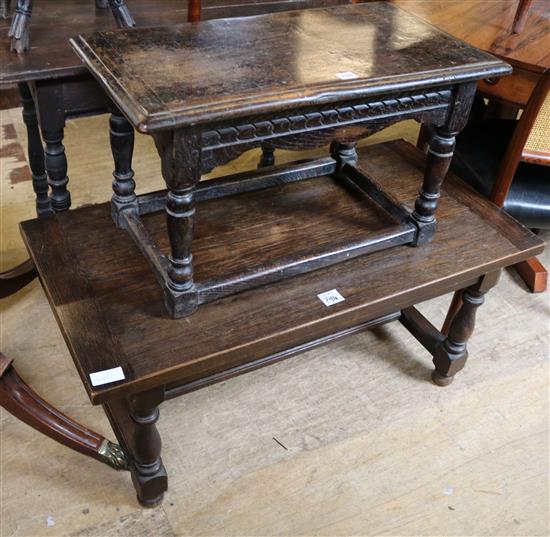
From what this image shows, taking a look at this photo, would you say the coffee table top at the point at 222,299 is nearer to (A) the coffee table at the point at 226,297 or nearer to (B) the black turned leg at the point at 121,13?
(A) the coffee table at the point at 226,297

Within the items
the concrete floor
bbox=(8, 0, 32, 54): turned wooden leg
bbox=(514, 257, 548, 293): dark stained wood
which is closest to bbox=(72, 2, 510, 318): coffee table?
bbox=(8, 0, 32, 54): turned wooden leg

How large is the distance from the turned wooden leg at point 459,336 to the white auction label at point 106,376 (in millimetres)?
809

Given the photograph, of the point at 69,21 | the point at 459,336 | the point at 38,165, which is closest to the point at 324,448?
the point at 459,336

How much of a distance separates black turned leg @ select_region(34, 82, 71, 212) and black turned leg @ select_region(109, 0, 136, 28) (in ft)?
0.80

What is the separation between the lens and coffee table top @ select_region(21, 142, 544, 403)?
1.12 meters

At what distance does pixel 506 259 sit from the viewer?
1.39m

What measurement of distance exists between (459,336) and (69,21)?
1170 mm

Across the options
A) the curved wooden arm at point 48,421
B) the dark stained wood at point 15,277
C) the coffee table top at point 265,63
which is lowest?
the dark stained wood at point 15,277

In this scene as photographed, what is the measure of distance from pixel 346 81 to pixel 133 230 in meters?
0.51

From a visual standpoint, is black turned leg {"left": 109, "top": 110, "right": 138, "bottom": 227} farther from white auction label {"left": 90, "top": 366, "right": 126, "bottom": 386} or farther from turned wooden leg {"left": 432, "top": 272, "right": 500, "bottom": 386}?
turned wooden leg {"left": 432, "top": 272, "right": 500, "bottom": 386}

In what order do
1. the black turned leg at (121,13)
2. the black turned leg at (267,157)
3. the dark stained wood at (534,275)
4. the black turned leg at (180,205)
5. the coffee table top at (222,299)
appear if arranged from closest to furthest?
the black turned leg at (180,205) < the coffee table top at (222,299) < the black turned leg at (121,13) < the dark stained wood at (534,275) < the black turned leg at (267,157)

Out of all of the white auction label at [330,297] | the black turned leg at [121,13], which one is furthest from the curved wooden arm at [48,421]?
the black turned leg at [121,13]

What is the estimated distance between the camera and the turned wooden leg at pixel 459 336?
1.48m

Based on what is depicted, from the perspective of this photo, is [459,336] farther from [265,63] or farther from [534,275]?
[265,63]
